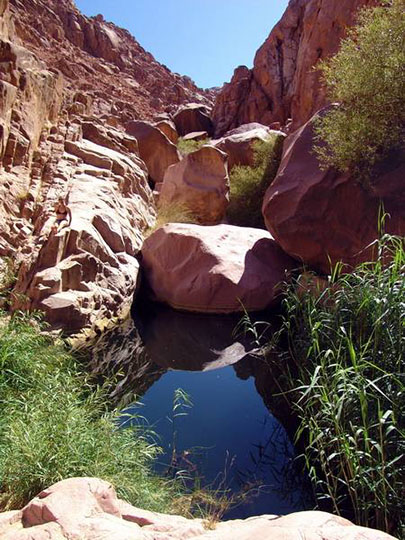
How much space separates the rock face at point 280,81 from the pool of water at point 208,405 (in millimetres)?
10517

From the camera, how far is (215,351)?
659cm

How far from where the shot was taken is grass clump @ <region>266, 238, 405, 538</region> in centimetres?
265

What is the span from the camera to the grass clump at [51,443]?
2.59m

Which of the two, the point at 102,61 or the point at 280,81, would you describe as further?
the point at 102,61

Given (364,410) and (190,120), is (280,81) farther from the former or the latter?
(364,410)

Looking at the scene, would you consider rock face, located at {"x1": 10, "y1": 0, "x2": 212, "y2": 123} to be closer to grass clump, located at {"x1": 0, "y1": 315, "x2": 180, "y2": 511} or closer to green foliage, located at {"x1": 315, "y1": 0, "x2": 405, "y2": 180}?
green foliage, located at {"x1": 315, "y1": 0, "x2": 405, "y2": 180}

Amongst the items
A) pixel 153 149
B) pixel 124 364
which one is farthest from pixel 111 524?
pixel 153 149

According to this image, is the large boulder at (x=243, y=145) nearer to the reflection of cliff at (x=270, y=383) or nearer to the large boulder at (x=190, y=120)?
the reflection of cliff at (x=270, y=383)

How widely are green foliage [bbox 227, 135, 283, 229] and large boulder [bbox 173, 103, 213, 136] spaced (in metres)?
14.8

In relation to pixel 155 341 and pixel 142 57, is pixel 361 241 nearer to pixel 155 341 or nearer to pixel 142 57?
pixel 155 341

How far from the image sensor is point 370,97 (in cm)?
654

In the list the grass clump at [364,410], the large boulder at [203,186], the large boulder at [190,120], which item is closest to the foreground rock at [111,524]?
the grass clump at [364,410]

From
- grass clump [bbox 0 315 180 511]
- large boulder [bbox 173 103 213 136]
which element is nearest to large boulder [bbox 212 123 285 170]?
grass clump [bbox 0 315 180 511]

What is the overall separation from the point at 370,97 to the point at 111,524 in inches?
256
